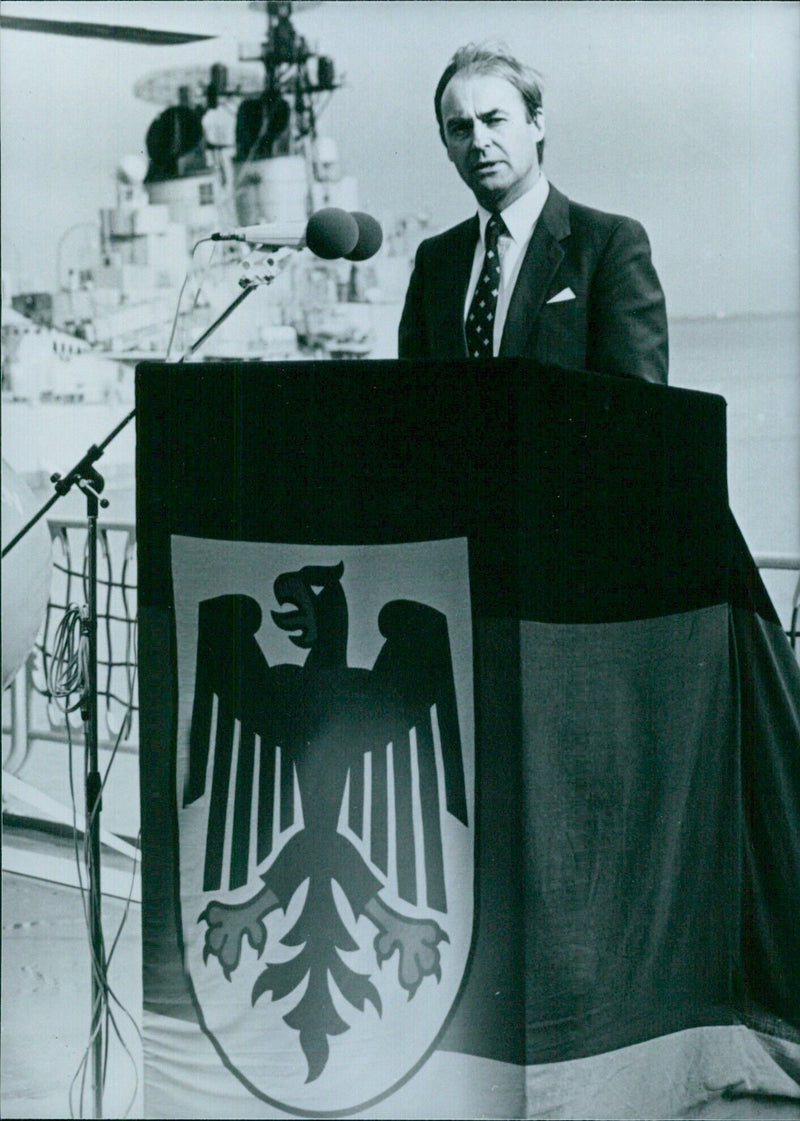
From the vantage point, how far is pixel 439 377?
4.88ft

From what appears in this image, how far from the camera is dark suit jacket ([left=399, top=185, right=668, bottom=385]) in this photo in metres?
1.86

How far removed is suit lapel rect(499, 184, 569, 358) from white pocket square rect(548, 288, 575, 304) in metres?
0.02

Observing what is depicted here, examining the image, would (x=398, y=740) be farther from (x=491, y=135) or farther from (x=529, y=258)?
(x=491, y=135)

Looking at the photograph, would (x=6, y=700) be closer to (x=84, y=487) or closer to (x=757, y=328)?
(x=757, y=328)

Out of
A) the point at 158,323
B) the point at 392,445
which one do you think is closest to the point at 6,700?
the point at 392,445

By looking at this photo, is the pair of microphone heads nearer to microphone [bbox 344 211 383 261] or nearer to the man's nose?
microphone [bbox 344 211 383 261]

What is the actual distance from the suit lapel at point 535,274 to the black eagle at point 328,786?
51cm

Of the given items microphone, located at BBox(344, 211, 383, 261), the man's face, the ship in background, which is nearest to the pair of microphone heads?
microphone, located at BBox(344, 211, 383, 261)

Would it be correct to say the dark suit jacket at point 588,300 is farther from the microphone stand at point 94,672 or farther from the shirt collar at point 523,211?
the microphone stand at point 94,672

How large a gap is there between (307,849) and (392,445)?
1.55 ft

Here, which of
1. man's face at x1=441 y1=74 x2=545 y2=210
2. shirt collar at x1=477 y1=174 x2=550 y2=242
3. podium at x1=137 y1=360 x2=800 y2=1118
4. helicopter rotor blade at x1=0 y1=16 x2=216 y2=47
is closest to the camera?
podium at x1=137 y1=360 x2=800 y2=1118

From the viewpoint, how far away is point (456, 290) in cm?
199

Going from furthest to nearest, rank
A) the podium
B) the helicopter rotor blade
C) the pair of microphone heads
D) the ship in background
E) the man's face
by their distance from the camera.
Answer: the ship in background, the helicopter rotor blade, the man's face, the pair of microphone heads, the podium

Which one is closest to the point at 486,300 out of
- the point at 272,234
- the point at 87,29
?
the point at 272,234
